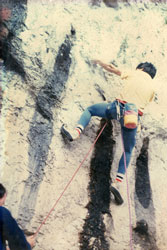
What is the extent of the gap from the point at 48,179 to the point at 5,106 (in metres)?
0.66

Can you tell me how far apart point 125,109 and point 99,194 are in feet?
2.40

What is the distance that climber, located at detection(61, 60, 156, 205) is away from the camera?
2.88 m

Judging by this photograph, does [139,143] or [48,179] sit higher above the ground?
[139,143]

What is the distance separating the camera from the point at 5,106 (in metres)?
2.75

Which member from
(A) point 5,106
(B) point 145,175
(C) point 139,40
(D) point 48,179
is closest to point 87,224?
(D) point 48,179

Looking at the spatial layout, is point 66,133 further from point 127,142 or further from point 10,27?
point 10,27

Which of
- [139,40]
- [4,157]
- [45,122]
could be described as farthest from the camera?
[139,40]

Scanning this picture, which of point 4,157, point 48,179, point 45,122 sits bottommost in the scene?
point 48,179

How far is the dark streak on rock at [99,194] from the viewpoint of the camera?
2.86 m

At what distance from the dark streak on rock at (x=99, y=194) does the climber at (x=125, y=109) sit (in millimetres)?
100

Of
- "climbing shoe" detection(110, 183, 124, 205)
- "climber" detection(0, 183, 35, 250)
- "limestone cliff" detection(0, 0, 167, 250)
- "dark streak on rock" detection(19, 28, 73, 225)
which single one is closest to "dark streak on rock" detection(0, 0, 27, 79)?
"limestone cliff" detection(0, 0, 167, 250)

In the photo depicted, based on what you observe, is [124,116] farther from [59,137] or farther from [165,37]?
[165,37]

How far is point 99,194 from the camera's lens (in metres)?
2.97

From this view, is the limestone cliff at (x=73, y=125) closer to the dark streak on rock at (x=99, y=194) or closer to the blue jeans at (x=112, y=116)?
the dark streak on rock at (x=99, y=194)
